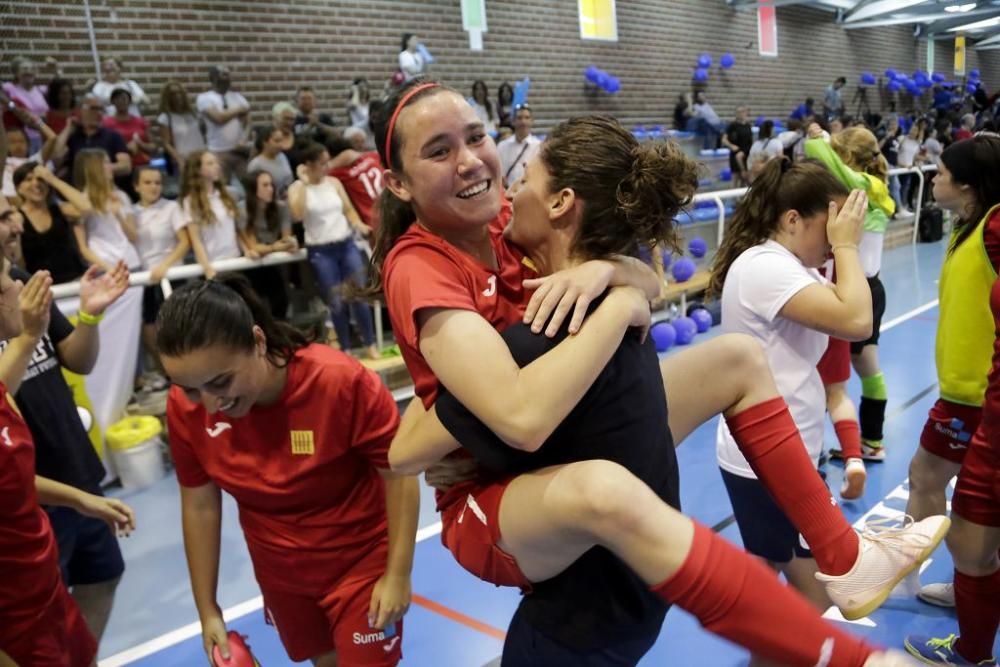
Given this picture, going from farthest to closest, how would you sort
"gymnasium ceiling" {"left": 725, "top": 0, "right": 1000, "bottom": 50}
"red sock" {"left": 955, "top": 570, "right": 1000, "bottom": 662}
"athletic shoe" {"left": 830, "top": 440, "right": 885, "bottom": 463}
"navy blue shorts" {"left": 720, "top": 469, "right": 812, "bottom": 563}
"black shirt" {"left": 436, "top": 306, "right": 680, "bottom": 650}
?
"gymnasium ceiling" {"left": 725, "top": 0, "right": 1000, "bottom": 50} < "athletic shoe" {"left": 830, "top": 440, "right": 885, "bottom": 463} < "red sock" {"left": 955, "top": 570, "right": 1000, "bottom": 662} < "navy blue shorts" {"left": 720, "top": 469, "right": 812, "bottom": 563} < "black shirt" {"left": 436, "top": 306, "right": 680, "bottom": 650}

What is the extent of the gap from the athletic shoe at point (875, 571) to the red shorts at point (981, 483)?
0.63 m

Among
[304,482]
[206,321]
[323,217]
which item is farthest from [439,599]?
[323,217]

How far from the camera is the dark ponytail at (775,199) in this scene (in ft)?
6.40

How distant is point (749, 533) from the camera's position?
6.47ft

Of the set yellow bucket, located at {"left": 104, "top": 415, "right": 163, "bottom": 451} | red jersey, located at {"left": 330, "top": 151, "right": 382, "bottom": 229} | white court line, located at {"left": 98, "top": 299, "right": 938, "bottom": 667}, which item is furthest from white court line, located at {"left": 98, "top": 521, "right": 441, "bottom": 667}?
red jersey, located at {"left": 330, "top": 151, "right": 382, "bottom": 229}

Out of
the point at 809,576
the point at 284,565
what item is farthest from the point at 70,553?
the point at 809,576

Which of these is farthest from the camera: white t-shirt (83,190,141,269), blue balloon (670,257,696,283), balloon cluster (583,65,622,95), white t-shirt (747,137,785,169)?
balloon cluster (583,65,622,95)

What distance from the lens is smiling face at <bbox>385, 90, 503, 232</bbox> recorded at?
137 cm

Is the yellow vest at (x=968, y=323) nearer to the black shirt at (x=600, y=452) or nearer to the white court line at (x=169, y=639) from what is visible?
the black shirt at (x=600, y=452)

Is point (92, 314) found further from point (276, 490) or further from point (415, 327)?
point (415, 327)

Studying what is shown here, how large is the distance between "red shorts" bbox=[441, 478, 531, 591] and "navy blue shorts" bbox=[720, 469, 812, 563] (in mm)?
Answer: 868

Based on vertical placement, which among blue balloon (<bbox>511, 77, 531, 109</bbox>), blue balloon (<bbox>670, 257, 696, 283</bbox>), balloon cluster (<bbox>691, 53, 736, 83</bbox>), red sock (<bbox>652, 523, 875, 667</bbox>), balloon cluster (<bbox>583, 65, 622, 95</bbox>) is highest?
balloon cluster (<bbox>691, 53, 736, 83</bbox>)

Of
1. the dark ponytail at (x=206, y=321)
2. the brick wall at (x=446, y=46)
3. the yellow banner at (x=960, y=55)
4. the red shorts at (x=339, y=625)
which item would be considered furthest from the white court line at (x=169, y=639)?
the yellow banner at (x=960, y=55)

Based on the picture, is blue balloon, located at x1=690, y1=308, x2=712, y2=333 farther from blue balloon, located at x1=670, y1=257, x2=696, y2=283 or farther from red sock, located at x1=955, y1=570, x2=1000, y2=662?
red sock, located at x1=955, y1=570, x2=1000, y2=662
